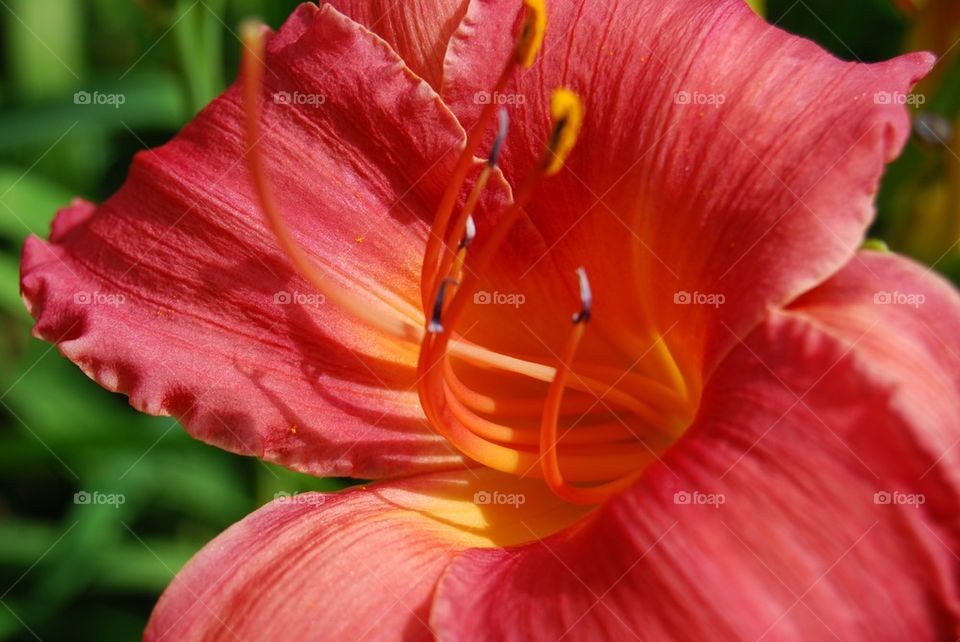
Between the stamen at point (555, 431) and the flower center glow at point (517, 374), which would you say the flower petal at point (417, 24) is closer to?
the flower center glow at point (517, 374)

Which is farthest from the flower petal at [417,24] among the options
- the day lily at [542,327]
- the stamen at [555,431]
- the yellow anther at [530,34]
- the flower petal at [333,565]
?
the flower petal at [333,565]

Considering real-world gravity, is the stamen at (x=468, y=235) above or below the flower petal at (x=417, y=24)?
below

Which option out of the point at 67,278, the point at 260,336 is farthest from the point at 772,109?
the point at 67,278

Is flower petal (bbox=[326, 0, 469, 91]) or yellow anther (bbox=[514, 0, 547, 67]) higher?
yellow anther (bbox=[514, 0, 547, 67])

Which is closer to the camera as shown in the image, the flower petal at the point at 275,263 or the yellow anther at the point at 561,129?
the yellow anther at the point at 561,129

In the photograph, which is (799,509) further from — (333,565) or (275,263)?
(275,263)

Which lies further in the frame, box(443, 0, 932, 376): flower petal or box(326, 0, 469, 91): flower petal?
box(326, 0, 469, 91): flower petal

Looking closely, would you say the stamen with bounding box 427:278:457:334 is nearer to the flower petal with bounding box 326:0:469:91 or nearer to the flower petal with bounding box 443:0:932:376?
the flower petal with bounding box 443:0:932:376

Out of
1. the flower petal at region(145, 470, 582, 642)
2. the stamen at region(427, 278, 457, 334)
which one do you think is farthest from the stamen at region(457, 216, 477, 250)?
the flower petal at region(145, 470, 582, 642)
